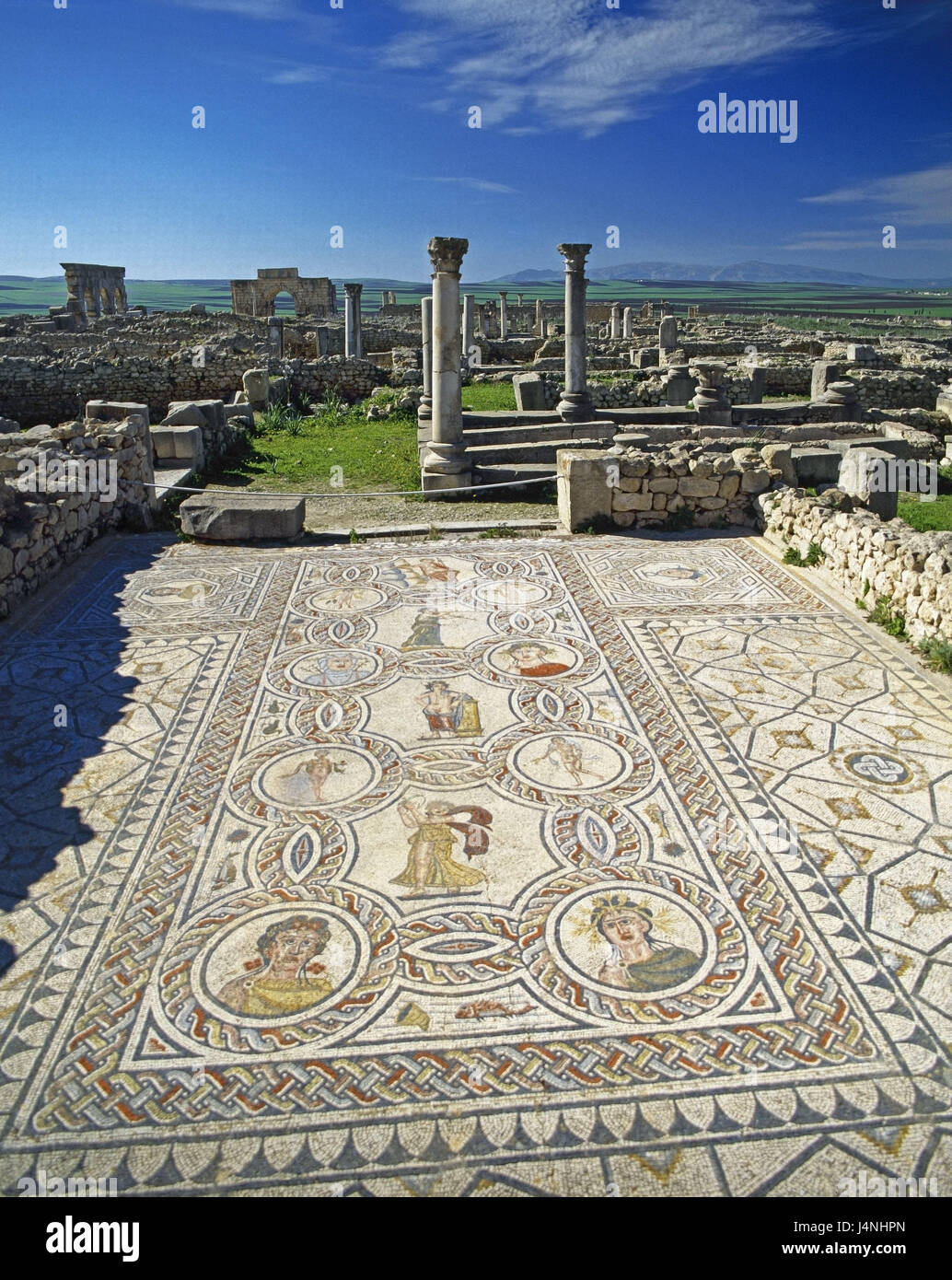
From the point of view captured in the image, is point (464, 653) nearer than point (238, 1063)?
No

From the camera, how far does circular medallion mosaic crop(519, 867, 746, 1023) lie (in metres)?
2.80

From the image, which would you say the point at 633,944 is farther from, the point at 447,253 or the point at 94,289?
the point at 94,289

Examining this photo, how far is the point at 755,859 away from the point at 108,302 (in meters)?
40.9

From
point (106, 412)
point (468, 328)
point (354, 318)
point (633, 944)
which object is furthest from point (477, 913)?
point (468, 328)

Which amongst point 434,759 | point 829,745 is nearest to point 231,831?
point 434,759

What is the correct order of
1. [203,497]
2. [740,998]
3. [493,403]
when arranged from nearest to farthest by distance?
[740,998]
[203,497]
[493,403]

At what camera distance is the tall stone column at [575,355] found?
12.9 metres

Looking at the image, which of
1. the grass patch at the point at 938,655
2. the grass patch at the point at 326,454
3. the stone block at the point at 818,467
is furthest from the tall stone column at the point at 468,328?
the grass patch at the point at 938,655

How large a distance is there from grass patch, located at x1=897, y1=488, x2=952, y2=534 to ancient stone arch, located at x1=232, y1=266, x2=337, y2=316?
3420 cm

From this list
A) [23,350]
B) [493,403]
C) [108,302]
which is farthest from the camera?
[108,302]

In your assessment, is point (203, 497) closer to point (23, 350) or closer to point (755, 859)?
point (755, 859)

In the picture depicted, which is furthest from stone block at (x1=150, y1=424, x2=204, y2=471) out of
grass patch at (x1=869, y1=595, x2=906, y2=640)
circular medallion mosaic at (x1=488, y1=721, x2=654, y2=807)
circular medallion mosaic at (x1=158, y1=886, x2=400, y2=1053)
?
circular medallion mosaic at (x1=158, y1=886, x2=400, y2=1053)

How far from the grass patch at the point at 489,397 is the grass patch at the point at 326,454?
1307 mm

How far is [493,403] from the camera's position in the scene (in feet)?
55.1
